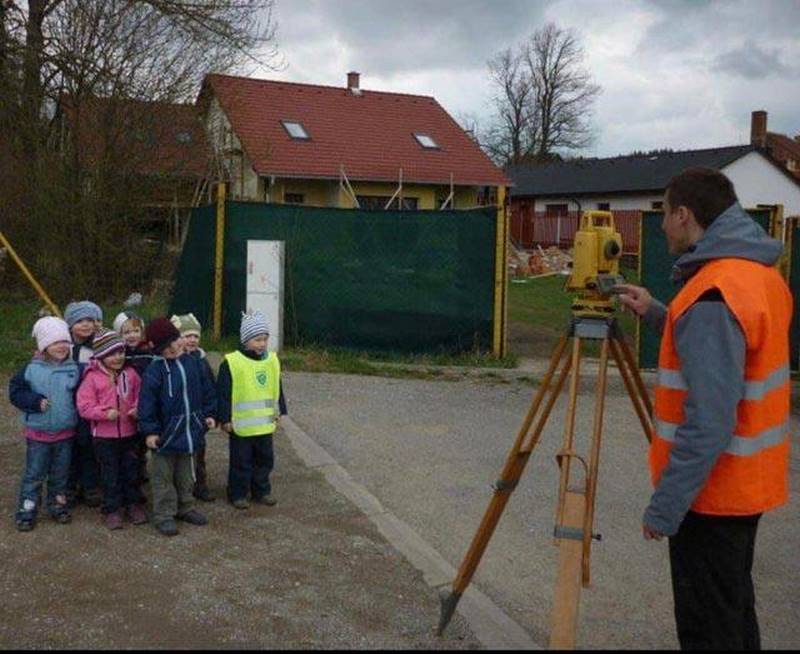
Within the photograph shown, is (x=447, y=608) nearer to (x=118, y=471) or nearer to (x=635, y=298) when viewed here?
(x=635, y=298)

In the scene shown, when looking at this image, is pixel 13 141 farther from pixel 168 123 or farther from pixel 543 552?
pixel 543 552

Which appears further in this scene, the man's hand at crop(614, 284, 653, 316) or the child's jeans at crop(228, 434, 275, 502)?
the child's jeans at crop(228, 434, 275, 502)

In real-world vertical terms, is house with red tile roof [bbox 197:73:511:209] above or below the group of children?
above

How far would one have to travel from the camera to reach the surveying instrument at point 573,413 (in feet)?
10.4

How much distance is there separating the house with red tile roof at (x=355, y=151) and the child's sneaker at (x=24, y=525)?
65.9ft

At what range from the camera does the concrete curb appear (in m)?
3.96

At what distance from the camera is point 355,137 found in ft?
97.0

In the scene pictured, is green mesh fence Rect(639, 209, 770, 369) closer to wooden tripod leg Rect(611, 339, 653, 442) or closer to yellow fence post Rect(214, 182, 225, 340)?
yellow fence post Rect(214, 182, 225, 340)

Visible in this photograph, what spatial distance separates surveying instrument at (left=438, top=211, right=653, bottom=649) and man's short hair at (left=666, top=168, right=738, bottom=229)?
1.84 feet

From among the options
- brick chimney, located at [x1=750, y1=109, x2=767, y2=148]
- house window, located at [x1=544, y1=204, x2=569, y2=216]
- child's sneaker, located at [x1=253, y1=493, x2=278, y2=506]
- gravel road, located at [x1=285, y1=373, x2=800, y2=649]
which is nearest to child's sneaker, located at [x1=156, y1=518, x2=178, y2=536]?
child's sneaker, located at [x1=253, y1=493, x2=278, y2=506]

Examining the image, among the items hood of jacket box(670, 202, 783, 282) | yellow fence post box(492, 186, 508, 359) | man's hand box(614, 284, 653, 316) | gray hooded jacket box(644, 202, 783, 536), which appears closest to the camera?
gray hooded jacket box(644, 202, 783, 536)

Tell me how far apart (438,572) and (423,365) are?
5.99m

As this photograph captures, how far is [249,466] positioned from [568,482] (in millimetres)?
2814

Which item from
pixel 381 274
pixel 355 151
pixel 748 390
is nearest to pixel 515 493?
pixel 748 390
